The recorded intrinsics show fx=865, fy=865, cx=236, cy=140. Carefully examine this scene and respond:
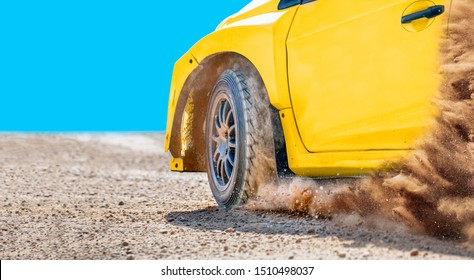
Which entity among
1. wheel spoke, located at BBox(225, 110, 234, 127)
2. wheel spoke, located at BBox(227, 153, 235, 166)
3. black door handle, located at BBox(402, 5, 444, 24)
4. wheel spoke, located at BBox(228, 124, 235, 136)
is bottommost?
wheel spoke, located at BBox(227, 153, 235, 166)

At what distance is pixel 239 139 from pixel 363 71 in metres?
1.18

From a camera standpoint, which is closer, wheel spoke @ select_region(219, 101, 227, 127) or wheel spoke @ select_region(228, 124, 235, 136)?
wheel spoke @ select_region(228, 124, 235, 136)

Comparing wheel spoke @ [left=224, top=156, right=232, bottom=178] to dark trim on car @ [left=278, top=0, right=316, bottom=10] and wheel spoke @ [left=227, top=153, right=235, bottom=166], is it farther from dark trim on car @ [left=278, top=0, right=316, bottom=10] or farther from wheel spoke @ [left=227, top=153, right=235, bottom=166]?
dark trim on car @ [left=278, top=0, right=316, bottom=10]

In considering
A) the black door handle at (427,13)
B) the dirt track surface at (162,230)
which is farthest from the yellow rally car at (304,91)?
the dirt track surface at (162,230)

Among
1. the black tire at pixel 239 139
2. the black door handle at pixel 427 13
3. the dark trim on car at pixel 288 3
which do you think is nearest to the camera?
the black door handle at pixel 427 13

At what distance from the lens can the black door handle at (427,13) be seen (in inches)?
145

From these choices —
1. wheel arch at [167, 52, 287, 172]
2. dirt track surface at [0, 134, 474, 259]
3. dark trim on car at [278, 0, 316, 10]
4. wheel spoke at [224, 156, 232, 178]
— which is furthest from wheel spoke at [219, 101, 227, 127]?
dark trim on car at [278, 0, 316, 10]

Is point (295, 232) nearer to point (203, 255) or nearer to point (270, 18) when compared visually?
point (203, 255)

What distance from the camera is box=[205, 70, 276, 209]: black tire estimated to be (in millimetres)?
5035

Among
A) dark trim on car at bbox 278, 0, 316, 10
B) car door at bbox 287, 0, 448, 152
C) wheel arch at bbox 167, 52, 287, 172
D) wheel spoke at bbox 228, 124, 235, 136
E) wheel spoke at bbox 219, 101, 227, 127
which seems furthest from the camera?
wheel arch at bbox 167, 52, 287, 172

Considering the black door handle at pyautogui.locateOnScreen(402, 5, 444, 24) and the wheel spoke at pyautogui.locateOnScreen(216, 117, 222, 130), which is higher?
the black door handle at pyautogui.locateOnScreen(402, 5, 444, 24)

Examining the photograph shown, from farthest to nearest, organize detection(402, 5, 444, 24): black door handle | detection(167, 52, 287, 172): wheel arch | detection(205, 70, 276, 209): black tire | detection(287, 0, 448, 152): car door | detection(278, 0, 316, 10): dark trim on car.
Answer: detection(167, 52, 287, 172): wheel arch
detection(205, 70, 276, 209): black tire
detection(278, 0, 316, 10): dark trim on car
detection(287, 0, 448, 152): car door
detection(402, 5, 444, 24): black door handle

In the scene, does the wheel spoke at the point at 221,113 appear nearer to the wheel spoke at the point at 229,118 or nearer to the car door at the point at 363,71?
the wheel spoke at the point at 229,118

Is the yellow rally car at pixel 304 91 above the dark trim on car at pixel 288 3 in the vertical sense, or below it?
below
